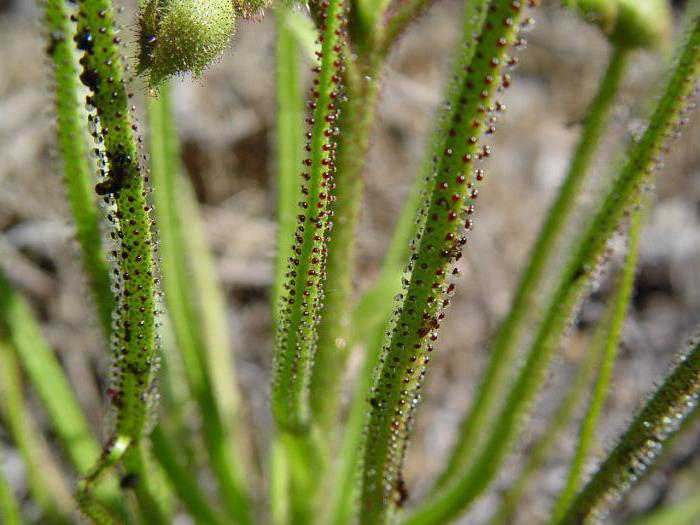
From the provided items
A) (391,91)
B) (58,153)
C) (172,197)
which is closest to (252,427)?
(172,197)

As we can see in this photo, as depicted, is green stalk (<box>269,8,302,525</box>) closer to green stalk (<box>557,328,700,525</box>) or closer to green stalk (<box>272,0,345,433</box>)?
green stalk (<box>272,0,345,433</box>)

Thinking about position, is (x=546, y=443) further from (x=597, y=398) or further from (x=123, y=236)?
(x=123, y=236)

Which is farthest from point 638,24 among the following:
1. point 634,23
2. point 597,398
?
point 597,398

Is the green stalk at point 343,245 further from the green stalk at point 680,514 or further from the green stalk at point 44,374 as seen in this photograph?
the green stalk at point 680,514

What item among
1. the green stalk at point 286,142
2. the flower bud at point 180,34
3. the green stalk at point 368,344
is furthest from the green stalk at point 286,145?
the flower bud at point 180,34

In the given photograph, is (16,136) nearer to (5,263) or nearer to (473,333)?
(5,263)

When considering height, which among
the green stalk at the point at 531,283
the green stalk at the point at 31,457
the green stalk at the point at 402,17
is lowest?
the green stalk at the point at 31,457

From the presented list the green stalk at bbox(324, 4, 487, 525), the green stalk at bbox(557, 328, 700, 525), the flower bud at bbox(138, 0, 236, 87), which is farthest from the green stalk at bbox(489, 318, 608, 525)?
the flower bud at bbox(138, 0, 236, 87)
